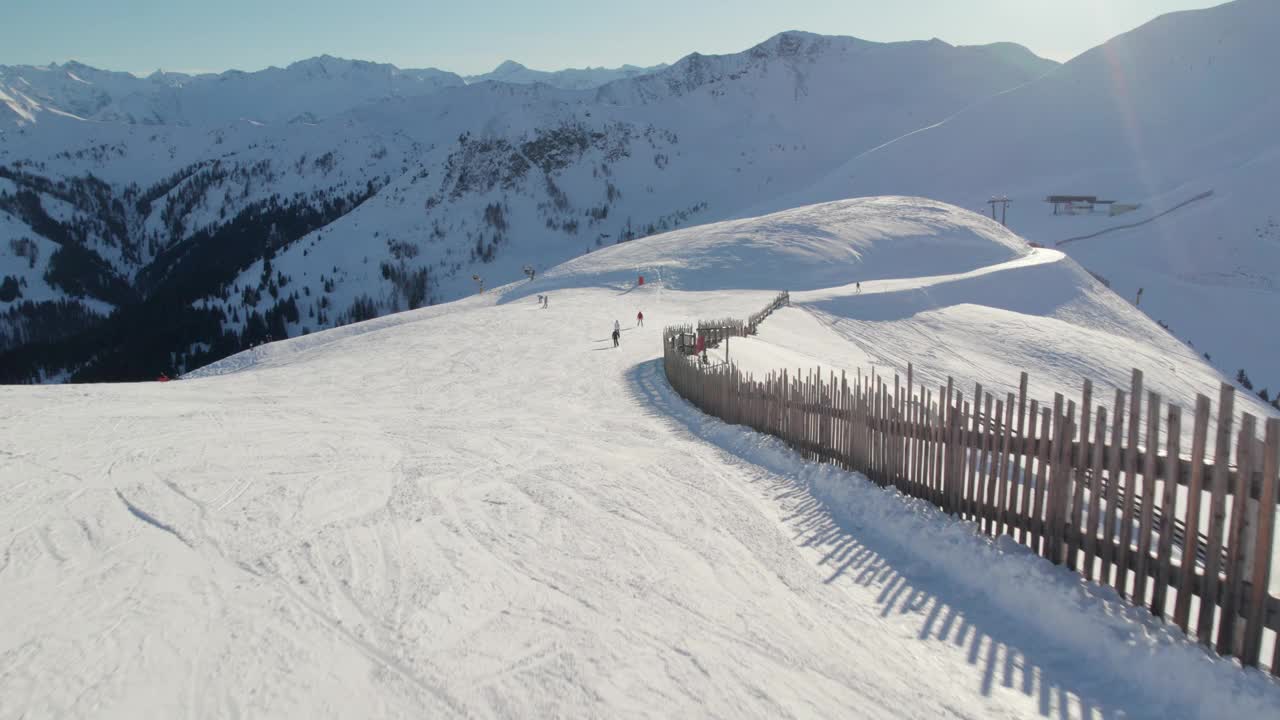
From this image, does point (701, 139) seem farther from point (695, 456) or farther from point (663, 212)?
point (695, 456)

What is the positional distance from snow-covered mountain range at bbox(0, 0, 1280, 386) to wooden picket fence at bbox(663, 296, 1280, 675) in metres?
54.0

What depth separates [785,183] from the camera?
465ft

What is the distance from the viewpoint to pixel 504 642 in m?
5.30

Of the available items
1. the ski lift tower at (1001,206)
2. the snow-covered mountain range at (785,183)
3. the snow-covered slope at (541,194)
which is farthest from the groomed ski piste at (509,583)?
the snow-covered slope at (541,194)

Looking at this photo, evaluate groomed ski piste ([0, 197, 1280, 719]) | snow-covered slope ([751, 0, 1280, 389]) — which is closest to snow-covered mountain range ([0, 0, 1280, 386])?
snow-covered slope ([751, 0, 1280, 389])

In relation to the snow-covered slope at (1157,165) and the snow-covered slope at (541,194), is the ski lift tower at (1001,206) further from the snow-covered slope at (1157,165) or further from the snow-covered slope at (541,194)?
the snow-covered slope at (541,194)

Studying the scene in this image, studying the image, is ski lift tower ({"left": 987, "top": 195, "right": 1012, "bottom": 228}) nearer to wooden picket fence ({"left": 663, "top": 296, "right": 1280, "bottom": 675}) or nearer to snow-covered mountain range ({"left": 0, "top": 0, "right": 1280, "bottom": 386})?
snow-covered mountain range ({"left": 0, "top": 0, "right": 1280, "bottom": 386})

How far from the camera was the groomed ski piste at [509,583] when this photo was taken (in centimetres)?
477

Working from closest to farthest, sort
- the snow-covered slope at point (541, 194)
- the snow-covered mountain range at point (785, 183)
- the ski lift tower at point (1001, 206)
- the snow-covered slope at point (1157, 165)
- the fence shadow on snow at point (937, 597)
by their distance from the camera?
the fence shadow on snow at point (937, 597) → the snow-covered slope at point (1157, 165) → the snow-covered mountain range at point (785, 183) → the ski lift tower at point (1001, 206) → the snow-covered slope at point (541, 194)

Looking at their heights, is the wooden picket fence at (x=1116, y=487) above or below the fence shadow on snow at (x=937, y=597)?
above

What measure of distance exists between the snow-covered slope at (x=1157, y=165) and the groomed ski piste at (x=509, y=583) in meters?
54.2

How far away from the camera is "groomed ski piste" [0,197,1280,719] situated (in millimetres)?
4766

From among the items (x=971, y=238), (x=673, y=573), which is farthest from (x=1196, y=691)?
(x=971, y=238)

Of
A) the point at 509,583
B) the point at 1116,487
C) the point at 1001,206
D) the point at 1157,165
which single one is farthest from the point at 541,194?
the point at 1116,487
